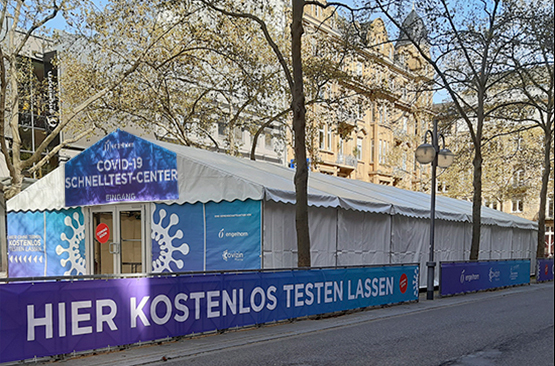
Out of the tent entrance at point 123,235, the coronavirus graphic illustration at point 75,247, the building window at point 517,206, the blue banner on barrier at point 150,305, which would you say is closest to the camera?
the blue banner on barrier at point 150,305

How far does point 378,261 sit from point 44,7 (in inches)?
526

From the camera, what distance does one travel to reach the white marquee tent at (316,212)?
13.8 metres

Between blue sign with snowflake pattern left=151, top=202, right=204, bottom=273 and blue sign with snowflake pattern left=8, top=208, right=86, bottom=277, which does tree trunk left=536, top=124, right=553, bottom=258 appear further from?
blue sign with snowflake pattern left=8, top=208, right=86, bottom=277

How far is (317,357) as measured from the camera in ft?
27.0

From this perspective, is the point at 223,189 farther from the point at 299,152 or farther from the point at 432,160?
the point at 432,160

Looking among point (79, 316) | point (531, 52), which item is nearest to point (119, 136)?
point (79, 316)

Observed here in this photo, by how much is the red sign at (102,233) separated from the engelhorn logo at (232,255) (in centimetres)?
388

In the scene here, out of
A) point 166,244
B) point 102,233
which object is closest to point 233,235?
point 166,244

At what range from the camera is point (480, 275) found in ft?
64.0

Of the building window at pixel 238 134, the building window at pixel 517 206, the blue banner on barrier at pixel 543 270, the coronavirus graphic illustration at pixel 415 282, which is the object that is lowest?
the building window at pixel 517 206

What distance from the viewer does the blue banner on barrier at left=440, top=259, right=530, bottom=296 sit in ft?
58.0

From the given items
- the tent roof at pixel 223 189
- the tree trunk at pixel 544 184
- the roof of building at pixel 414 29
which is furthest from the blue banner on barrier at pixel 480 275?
the roof of building at pixel 414 29

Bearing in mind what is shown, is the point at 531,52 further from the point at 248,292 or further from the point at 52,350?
the point at 52,350

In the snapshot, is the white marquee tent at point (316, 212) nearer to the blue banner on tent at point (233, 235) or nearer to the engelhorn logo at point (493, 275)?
the blue banner on tent at point (233, 235)
